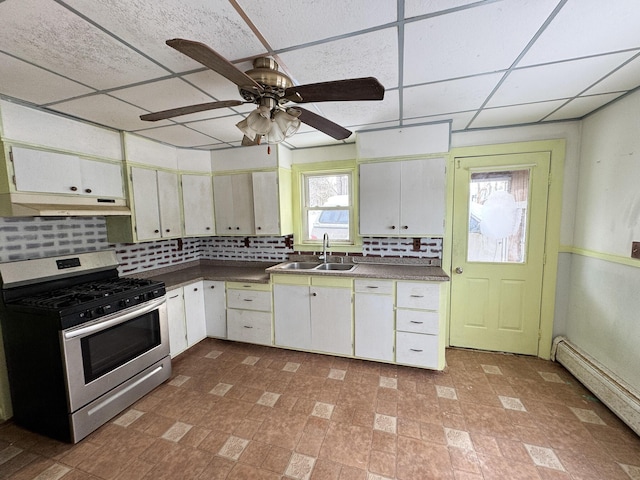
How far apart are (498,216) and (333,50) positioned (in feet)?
7.73

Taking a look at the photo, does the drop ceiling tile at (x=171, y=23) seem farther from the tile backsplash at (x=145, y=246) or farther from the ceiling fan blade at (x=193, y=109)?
the tile backsplash at (x=145, y=246)

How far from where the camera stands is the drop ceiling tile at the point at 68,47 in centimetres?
110

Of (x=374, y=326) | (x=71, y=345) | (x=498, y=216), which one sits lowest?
(x=374, y=326)

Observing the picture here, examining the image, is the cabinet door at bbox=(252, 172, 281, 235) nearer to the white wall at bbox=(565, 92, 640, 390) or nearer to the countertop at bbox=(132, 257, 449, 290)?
the countertop at bbox=(132, 257, 449, 290)

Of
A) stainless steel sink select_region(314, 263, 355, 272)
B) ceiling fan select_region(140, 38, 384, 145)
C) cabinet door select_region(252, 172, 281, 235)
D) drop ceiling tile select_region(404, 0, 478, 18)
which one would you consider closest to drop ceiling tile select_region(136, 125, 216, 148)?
cabinet door select_region(252, 172, 281, 235)

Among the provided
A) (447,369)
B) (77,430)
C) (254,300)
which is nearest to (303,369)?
(254,300)

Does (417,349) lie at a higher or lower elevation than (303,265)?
lower

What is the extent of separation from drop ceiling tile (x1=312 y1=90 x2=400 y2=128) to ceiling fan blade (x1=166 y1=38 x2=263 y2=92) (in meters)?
1.02

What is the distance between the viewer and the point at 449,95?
194 cm

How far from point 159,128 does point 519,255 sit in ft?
12.4

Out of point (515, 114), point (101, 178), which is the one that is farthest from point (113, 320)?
point (515, 114)

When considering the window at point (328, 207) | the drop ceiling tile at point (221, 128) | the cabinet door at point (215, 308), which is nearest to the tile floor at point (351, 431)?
the cabinet door at point (215, 308)

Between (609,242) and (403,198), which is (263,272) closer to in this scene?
(403,198)

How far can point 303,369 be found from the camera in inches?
101
